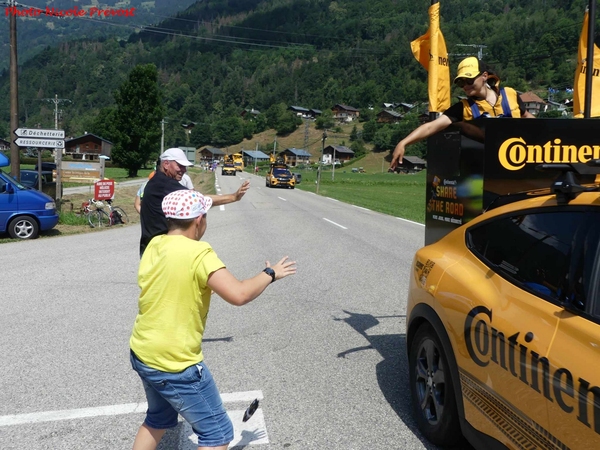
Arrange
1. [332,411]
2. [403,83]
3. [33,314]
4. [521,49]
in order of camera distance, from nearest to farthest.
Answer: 1. [332,411]
2. [33,314]
3. [521,49]
4. [403,83]

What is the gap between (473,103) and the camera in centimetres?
484

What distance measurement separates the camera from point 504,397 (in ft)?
9.30

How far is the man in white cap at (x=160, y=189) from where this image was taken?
17.3 ft

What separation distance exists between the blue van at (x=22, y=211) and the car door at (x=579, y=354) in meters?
14.5

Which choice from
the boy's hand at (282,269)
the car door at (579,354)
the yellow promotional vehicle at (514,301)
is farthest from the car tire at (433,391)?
the boy's hand at (282,269)

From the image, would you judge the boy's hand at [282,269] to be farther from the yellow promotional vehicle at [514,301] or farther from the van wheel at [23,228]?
the van wheel at [23,228]

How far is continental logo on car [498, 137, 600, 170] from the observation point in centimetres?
432

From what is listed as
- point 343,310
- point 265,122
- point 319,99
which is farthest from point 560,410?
point 319,99

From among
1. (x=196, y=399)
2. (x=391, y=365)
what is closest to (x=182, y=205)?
(x=196, y=399)

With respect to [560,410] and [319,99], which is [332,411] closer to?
[560,410]

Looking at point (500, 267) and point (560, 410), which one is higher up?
point (500, 267)

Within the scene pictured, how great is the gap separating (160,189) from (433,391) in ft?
9.54

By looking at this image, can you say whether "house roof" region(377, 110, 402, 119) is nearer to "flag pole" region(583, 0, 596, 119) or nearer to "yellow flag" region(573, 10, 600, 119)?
"yellow flag" region(573, 10, 600, 119)

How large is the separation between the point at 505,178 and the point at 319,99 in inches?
7817
